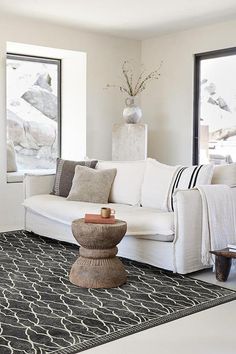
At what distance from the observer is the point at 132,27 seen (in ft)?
19.9

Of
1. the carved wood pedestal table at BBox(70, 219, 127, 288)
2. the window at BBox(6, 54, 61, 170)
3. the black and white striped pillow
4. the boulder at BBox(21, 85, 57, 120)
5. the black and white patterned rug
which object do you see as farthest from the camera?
the boulder at BBox(21, 85, 57, 120)

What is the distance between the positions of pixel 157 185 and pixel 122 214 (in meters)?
0.51

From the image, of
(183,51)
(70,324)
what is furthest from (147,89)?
(70,324)

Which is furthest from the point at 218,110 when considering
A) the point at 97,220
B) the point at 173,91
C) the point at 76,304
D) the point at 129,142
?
the point at 76,304

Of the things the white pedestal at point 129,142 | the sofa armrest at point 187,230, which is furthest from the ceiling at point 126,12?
the sofa armrest at point 187,230

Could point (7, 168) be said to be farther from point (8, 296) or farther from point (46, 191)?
point (8, 296)

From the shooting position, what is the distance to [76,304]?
311 centimetres

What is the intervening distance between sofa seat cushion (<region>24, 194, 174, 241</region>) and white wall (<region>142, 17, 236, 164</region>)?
207 centimetres

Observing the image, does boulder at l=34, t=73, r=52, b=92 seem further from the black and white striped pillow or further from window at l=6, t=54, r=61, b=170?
the black and white striped pillow

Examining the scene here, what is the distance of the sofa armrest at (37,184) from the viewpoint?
517 cm

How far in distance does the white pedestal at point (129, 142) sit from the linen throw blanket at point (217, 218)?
7.55 ft

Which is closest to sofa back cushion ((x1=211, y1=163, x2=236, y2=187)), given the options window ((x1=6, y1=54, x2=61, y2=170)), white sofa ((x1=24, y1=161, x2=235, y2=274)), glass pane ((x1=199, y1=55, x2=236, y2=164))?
white sofa ((x1=24, y1=161, x2=235, y2=274))

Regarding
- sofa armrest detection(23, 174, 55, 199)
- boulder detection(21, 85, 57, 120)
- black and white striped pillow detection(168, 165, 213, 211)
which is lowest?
sofa armrest detection(23, 174, 55, 199)

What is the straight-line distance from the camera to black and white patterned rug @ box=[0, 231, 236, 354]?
2.58 m
